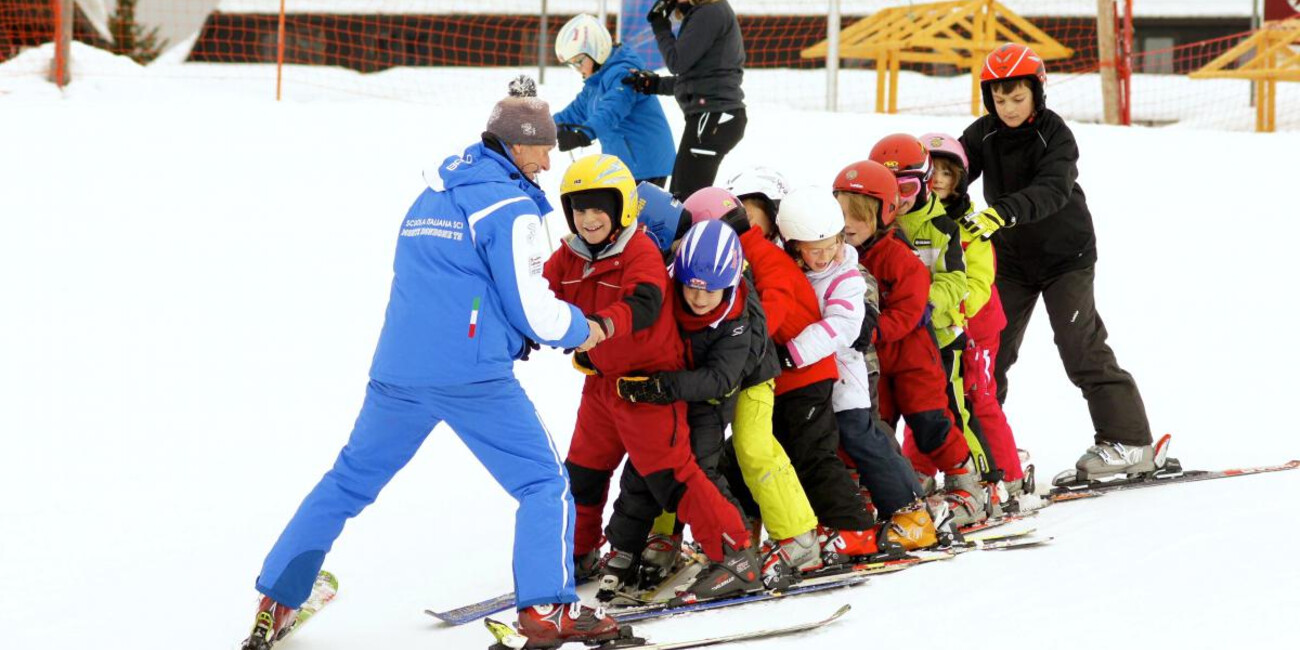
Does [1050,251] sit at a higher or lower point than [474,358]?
higher

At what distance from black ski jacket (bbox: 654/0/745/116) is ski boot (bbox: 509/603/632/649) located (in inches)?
172

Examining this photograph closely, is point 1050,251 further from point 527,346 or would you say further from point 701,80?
point 527,346

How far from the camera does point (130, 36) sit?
2192 centimetres

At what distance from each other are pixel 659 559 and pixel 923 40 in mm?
10997

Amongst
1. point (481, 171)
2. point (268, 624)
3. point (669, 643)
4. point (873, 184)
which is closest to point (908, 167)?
point (873, 184)

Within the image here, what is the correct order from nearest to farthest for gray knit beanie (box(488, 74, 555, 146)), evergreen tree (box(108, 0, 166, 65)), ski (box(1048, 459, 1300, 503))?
gray knit beanie (box(488, 74, 555, 146)) < ski (box(1048, 459, 1300, 503)) < evergreen tree (box(108, 0, 166, 65))

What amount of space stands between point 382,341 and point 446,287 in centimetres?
29

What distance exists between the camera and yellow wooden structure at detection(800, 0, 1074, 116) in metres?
14.4

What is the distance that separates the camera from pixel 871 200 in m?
5.07

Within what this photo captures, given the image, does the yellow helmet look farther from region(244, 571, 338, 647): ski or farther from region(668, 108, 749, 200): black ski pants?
region(668, 108, 749, 200): black ski pants

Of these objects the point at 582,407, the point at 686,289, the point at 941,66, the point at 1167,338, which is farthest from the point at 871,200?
the point at 941,66

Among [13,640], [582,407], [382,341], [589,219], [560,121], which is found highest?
[560,121]

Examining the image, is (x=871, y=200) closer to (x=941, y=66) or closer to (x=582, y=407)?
(x=582, y=407)

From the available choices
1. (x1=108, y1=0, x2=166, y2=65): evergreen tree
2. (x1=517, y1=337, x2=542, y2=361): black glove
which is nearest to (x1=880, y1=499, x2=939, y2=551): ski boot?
(x1=517, y1=337, x2=542, y2=361): black glove
